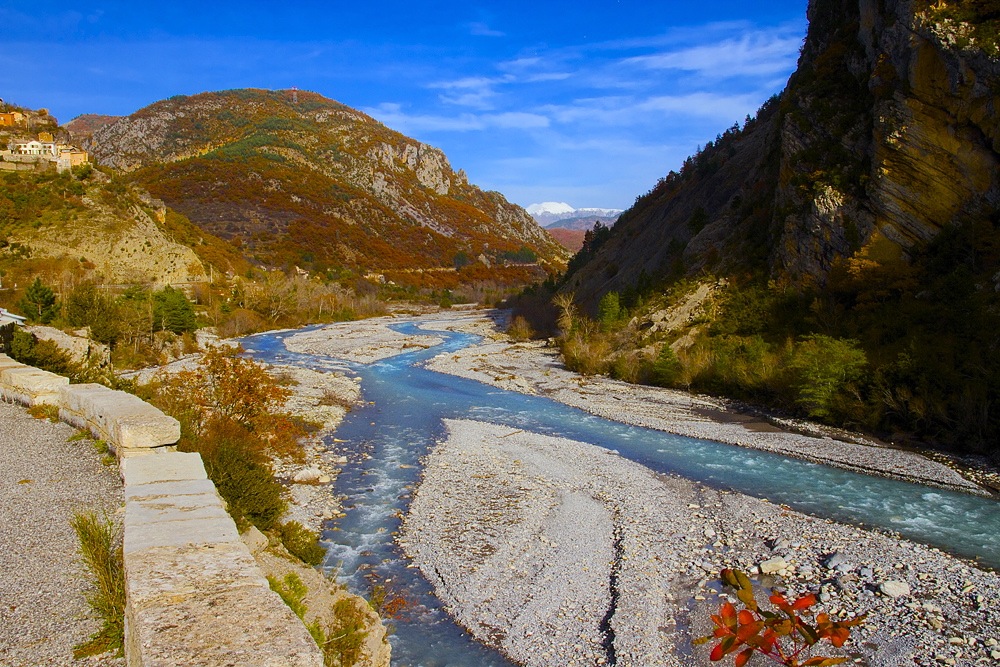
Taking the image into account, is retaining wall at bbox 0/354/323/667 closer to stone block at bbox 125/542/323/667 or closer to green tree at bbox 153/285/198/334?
stone block at bbox 125/542/323/667

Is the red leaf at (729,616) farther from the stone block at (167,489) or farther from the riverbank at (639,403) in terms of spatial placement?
the riverbank at (639,403)

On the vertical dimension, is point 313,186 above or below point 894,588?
above

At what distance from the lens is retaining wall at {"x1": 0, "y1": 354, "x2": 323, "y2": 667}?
368 centimetres

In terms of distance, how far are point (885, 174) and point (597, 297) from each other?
25.7 m

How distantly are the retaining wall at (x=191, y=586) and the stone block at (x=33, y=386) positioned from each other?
5.03m

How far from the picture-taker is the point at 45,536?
20.3 feet

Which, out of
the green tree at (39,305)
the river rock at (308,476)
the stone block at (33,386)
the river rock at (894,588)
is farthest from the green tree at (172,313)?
the river rock at (894,588)

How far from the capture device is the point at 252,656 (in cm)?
363

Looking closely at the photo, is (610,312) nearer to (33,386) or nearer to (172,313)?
(172,313)

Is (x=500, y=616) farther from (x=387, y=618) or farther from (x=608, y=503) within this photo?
(x=608, y=503)

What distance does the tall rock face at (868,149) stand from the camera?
2362 centimetres

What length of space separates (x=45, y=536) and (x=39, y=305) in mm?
25881

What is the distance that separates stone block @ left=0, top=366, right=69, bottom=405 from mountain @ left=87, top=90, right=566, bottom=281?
259 ft

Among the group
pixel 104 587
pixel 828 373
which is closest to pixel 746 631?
pixel 104 587
